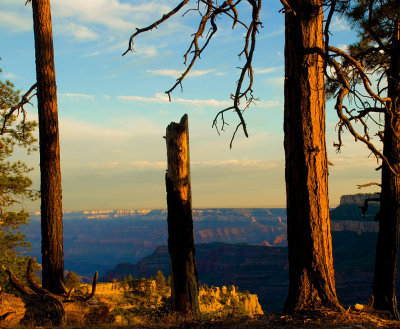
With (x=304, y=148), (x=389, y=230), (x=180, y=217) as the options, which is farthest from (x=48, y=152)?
(x=389, y=230)

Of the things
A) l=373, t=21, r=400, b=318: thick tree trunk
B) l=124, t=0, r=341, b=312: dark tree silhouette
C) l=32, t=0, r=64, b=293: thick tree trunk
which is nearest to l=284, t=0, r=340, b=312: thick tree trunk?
l=124, t=0, r=341, b=312: dark tree silhouette

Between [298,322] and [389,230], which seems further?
[389,230]

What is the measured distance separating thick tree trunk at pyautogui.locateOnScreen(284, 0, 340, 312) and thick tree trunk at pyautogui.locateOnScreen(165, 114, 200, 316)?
7.74ft

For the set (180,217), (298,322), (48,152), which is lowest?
(298,322)

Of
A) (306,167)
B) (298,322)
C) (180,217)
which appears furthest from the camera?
(180,217)

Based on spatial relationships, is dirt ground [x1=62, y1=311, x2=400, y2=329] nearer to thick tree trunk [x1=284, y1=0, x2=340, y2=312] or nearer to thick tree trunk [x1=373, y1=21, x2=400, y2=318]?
thick tree trunk [x1=284, y1=0, x2=340, y2=312]

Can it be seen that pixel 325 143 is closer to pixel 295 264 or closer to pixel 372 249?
pixel 295 264

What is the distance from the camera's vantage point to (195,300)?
924 centimetres

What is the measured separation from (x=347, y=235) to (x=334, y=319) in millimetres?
107789

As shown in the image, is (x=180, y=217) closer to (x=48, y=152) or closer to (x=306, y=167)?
(x=306, y=167)

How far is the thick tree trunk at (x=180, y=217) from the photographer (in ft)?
29.6

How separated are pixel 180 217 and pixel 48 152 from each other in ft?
12.0

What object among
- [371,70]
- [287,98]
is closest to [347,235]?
[371,70]

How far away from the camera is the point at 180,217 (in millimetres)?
9039
